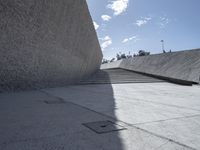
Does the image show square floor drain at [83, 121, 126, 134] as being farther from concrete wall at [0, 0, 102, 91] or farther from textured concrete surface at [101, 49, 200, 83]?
textured concrete surface at [101, 49, 200, 83]

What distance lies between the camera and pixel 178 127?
235cm

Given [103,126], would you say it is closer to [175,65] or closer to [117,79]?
[117,79]

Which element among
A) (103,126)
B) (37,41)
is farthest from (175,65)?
(103,126)

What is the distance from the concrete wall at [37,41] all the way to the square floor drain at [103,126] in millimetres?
3802

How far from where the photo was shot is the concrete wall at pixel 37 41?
16.1 ft

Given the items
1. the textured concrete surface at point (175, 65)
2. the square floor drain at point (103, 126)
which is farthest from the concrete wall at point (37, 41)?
the textured concrete surface at point (175, 65)

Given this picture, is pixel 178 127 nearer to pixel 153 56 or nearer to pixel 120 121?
pixel 120 121

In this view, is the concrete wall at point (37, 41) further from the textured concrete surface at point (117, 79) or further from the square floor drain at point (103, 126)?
the square floor drain at point (103, 126)

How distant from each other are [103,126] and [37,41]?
478 centimetres

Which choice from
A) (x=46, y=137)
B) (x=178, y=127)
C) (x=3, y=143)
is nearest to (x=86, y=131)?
(x=46, y=137)

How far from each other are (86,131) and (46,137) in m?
0.48

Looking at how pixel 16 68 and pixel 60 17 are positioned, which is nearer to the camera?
pixel 16 68

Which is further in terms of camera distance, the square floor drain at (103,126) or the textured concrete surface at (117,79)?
the textured concrete surface at (117,79)

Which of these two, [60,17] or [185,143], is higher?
[60,17]
